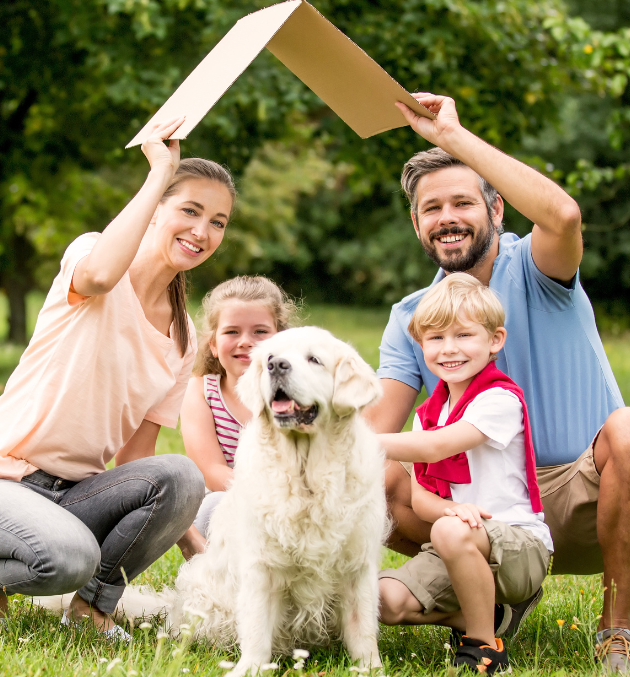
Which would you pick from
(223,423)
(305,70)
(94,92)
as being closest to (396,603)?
(223,423)

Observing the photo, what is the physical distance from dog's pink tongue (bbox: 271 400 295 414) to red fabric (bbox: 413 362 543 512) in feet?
2.14

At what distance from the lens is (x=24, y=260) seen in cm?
1831

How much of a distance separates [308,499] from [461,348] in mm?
811

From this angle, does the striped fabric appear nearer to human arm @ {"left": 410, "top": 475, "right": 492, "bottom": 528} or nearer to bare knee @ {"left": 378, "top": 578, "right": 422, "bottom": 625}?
human arm @ {"left": 410, "top": 475, "right": 492, "bottom": 528}

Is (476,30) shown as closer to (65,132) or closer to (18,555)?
(65,132)

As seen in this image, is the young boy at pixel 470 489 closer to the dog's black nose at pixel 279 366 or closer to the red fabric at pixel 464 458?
the red fabric at pixel 464 458

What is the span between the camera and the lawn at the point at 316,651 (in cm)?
234

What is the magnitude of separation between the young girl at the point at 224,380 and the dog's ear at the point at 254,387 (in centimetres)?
90

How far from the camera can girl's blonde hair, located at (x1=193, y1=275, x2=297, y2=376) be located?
145 inches

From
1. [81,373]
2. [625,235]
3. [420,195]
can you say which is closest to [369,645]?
[81,373]

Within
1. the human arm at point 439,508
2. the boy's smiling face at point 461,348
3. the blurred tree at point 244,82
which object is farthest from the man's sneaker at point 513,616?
the blurred tree at point 244,82

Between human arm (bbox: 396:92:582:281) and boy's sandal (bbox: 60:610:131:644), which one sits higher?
human arm (bbox: 396:92:582:281)

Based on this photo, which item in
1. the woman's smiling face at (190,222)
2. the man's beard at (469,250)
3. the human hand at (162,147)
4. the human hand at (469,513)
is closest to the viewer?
the human hand at (469,513)

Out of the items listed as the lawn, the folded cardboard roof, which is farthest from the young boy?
the folded cardboard roof
